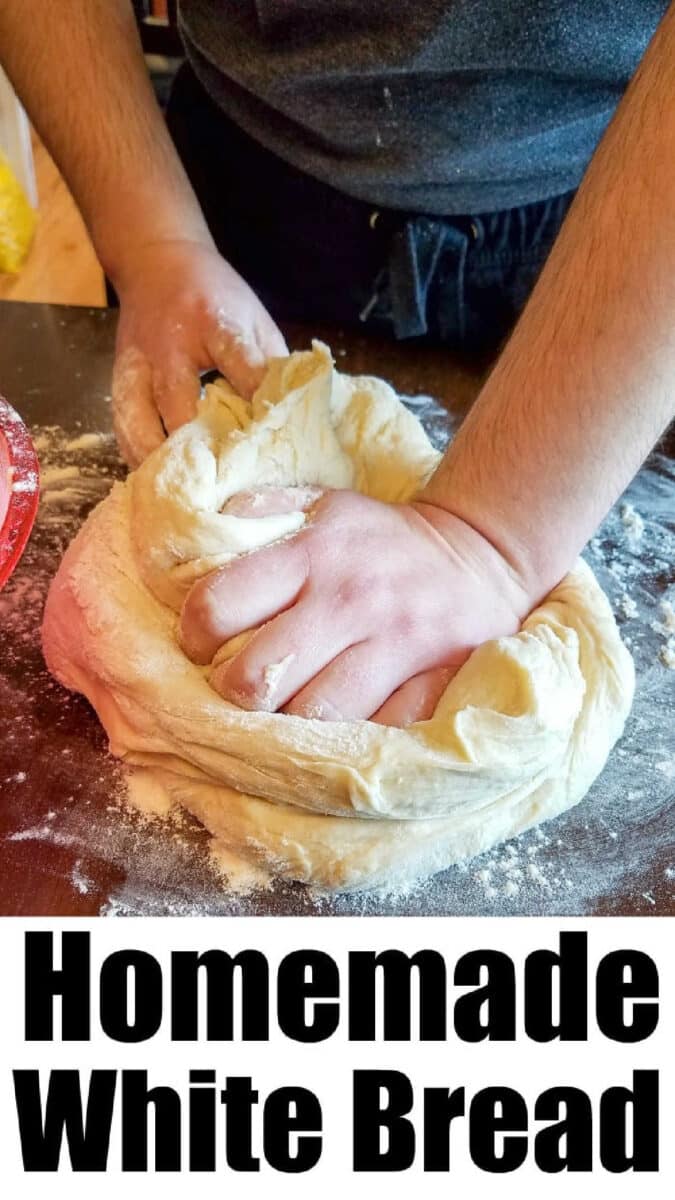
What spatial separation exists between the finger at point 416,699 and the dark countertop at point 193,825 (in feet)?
0.44

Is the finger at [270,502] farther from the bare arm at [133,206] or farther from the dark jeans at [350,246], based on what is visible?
the dark jeans at [350,246]

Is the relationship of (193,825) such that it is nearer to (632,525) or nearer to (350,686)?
(350,686)

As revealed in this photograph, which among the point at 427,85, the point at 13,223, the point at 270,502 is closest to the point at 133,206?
the point at 427,85

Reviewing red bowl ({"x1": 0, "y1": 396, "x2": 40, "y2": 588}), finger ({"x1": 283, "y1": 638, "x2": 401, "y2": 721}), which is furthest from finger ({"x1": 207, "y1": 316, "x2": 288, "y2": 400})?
finger ({"x1": 283, "y1": 638, "x2": 401, "y2": 721})

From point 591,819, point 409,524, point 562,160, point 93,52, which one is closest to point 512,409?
point 409,524

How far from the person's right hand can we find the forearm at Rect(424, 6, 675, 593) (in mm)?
301

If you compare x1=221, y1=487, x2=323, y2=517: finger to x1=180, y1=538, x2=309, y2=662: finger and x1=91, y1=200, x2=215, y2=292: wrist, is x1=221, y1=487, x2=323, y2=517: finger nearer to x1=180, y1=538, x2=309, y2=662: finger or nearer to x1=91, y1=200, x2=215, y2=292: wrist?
x1=180, y1=538, x2=309, y2=662: finger

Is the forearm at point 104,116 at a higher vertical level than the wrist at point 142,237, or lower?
higher

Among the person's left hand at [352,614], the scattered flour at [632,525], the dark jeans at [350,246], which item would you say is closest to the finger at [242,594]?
the person's left hand at [352,614]

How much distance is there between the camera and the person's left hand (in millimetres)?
834

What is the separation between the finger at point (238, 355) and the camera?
1.09 meters

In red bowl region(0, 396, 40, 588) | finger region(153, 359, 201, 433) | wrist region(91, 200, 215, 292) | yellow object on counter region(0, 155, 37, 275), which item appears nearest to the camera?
red bowl region(0, 396, 40, 588)

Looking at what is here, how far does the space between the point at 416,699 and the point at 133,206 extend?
0.73m

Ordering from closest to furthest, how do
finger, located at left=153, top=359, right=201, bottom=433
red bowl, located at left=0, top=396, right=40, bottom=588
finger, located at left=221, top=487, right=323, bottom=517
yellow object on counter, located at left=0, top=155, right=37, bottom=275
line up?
1. red bowl, located at left=0, top=396, right=40, bottom=588
2. finger, located at left=221, top=487, right=323, bottom=517
3. finger, located at left=153, top=359, right=201, bottom=433
4. yellow object on counter, located at left=0, top=155, right=37, bottom=275
